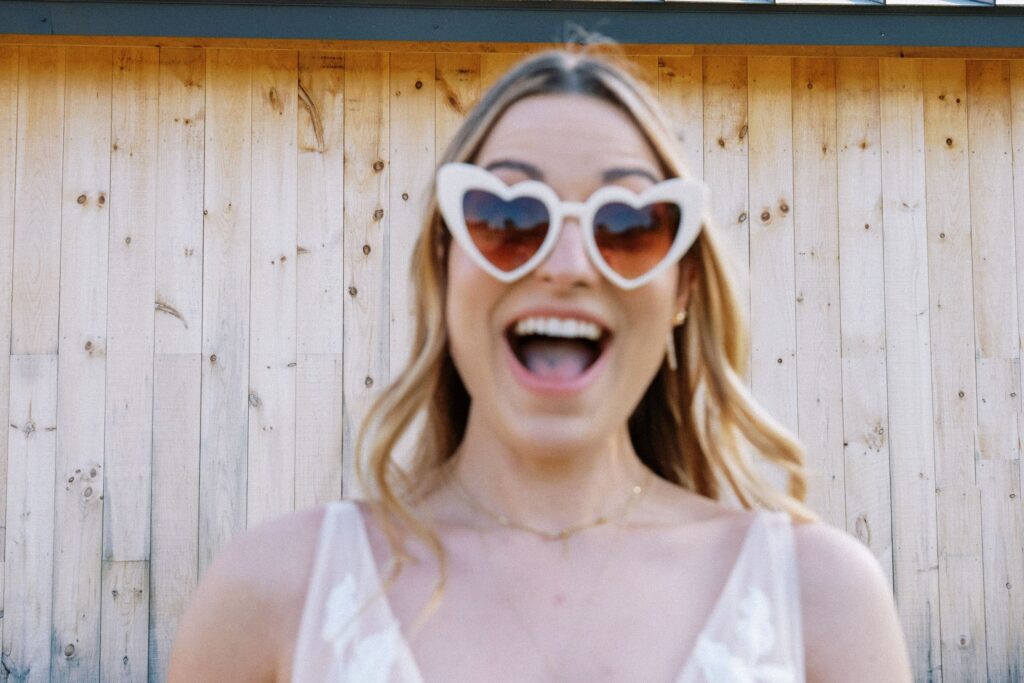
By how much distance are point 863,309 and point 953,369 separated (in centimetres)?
35

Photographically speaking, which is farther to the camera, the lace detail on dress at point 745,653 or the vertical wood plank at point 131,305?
the vertical wood plank at point 131,305

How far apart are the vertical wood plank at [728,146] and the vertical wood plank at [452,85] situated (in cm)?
76

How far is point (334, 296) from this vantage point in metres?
3.62

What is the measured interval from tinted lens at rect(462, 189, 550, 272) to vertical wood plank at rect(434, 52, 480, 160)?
2499mm

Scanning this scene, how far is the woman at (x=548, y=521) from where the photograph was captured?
1242 mm

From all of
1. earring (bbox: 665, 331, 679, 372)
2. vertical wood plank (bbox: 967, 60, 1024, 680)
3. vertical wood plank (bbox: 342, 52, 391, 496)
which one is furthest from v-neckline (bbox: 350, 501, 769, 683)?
vertical wood plank (bbox: 967, 60, 1024, 680)

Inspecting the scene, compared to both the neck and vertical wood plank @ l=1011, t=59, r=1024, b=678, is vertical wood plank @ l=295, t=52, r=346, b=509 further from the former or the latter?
the neck

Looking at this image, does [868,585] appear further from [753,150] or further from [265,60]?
[265,60]

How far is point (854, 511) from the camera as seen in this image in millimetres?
3682

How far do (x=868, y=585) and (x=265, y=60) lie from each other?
2.92 metres

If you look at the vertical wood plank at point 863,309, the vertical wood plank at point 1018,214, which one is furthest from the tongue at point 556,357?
the vertical wood plank at point 1018,214

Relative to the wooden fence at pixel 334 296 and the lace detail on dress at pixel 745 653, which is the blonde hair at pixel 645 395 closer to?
the lace detail on dress at pixel 745 653

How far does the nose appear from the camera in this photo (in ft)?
4.07

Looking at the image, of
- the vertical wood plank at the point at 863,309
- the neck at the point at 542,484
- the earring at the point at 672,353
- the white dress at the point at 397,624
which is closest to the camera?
the white dress at the point at 397,624
